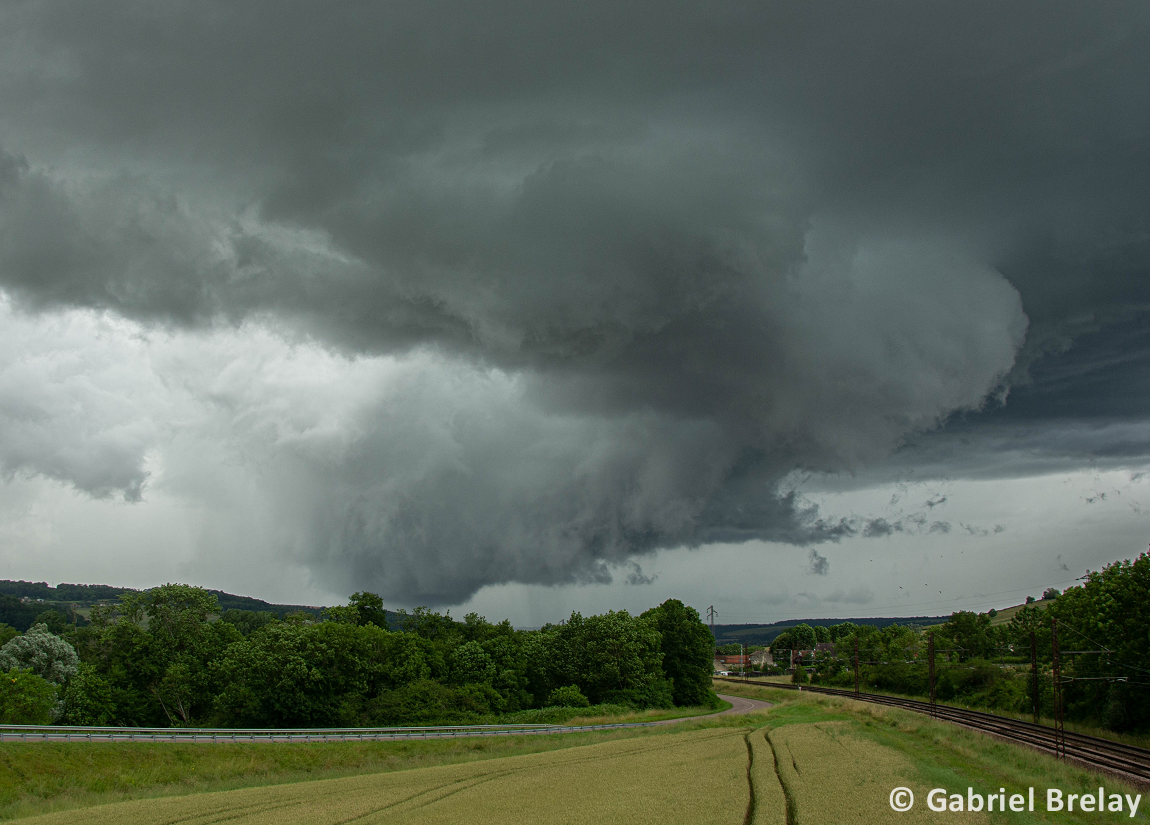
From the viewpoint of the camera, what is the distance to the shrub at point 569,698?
105375 millimetres

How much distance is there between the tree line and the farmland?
3312cm

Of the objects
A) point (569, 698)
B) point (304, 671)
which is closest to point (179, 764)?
point (304, 671)

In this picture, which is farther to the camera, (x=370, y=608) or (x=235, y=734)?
(x=370, y=608)

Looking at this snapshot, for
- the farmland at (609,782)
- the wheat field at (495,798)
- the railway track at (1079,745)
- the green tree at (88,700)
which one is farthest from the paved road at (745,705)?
the green tree at (88,700)

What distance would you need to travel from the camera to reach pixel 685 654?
433ft

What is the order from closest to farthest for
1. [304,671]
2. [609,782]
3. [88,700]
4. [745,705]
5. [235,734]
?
[609,782] < [235,734] < [304,671] < [88,700] < [745,705]

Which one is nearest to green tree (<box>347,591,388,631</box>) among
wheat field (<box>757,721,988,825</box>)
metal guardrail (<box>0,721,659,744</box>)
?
metal guardrail (<box>0,721,659,744</box>)

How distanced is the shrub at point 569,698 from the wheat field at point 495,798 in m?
55.4

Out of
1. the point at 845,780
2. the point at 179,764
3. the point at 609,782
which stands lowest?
the point at 179,764

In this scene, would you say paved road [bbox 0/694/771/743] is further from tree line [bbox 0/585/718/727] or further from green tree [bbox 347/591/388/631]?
green tree [bbox 347/591/388/631]

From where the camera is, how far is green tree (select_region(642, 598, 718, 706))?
128 m

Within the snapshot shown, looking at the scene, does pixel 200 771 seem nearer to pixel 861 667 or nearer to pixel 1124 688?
pixel 1124 688

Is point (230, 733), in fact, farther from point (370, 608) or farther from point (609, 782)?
point (370, 608)

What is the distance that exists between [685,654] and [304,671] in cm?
7212
